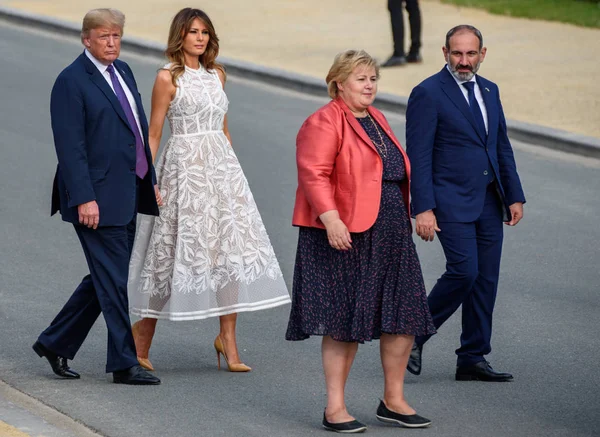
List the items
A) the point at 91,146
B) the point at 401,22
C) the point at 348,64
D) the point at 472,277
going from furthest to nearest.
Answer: the point at 401,22 < the point at 472,277 < the point at 91,146 < the point at 348,64

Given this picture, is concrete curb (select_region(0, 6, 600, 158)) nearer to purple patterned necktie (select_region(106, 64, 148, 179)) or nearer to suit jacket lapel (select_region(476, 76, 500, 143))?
suit jacket lapel (select_region(476, 76, 500, 143))

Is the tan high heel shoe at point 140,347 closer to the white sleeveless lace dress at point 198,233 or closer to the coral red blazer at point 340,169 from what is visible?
the white sleeveless lace dress at point 198,233

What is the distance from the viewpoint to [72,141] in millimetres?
6770

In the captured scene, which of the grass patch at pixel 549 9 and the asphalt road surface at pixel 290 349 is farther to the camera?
the grass patch at pixel 549 9

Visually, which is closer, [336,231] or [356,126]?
[336,231]

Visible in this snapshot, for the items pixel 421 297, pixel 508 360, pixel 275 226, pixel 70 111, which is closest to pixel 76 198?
pixel 70 111

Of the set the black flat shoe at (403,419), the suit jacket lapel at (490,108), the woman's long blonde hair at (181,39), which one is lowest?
the black flat shoe at (403,419)

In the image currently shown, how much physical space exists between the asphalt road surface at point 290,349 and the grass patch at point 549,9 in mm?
7755

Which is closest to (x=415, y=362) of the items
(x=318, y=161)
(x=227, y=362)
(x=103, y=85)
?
(x=227, y=362)

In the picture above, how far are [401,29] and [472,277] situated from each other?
1024 centimetres

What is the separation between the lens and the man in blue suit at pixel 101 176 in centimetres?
680

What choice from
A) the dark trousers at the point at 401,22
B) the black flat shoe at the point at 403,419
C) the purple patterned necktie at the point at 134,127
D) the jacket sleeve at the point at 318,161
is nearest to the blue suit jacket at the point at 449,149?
the jacket sleeve at the point at 318,161

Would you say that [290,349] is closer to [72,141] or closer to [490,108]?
[490,108]

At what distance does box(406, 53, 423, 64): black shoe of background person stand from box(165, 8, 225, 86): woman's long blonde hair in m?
10.1
